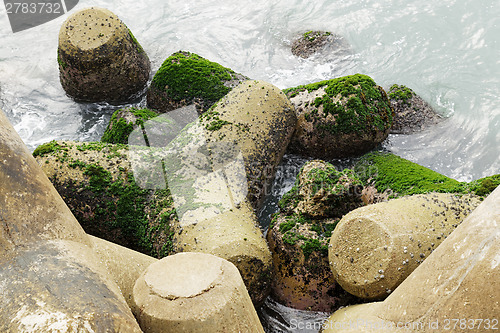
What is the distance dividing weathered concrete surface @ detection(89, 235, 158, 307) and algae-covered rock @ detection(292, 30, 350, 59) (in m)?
6.58

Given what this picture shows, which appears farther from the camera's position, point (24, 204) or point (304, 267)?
point (304, 267)

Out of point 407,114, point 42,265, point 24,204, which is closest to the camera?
point 42,265

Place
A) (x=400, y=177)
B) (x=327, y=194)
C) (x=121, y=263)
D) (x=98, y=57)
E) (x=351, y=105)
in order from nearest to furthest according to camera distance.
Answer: (x=121, y=263) → (x=327, y=194) → (x=400, y=177) → (x=351, y=105) → (x=98, y=57)

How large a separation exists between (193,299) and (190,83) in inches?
164

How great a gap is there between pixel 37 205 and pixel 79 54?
4608 millimetres

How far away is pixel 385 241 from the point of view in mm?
3889

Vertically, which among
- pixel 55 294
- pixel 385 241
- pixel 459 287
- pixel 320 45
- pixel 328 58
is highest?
pixel 55 294

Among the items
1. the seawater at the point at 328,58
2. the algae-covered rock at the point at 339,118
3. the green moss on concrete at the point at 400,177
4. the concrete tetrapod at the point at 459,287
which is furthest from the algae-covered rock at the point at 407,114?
the concrete tetrapod at the point at 459,287

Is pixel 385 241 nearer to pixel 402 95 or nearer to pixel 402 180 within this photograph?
pixel 402 180

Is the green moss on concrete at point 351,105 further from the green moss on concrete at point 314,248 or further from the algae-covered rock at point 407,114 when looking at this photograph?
the green moss on concrete at point 314,248

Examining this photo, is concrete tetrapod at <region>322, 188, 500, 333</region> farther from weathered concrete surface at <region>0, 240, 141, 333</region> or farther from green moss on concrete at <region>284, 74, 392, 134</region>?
green moss on concrete at <region>284, 74, 392, 134</region>

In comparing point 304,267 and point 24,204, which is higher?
point 24,204

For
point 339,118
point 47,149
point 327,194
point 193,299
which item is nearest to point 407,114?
point 339,118

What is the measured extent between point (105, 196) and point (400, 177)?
3336 millimetres
